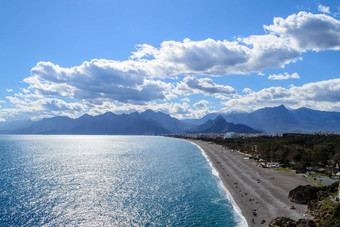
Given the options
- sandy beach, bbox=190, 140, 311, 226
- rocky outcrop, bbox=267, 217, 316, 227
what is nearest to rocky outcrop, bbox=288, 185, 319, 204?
sandy beach, bbox=190, 140, 311, 226

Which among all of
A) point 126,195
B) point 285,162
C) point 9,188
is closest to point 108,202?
point 126,195

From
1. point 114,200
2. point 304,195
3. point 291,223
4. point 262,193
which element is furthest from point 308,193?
point 114,200

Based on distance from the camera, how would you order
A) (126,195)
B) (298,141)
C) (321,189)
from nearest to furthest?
(321,189), (126,195), (298,141)

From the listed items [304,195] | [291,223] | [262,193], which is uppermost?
[304,195]

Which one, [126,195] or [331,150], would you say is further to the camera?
[331,150]

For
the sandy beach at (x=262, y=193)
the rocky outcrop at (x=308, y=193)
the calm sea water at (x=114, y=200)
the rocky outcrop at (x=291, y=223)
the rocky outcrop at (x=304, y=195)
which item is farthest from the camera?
the rocky outcrop at (x=304, y=195)

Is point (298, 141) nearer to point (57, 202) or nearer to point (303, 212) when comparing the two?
point (303, 212)

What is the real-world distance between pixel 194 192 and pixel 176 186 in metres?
6.55

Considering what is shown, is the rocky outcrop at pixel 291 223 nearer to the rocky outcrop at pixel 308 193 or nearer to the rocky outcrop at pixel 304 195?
the rocky outcrop at pixel 308 193

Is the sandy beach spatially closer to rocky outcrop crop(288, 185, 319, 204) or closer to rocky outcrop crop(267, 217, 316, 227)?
rocky outcrop crop(288, 185, 319, 204)

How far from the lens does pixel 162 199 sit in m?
47.0

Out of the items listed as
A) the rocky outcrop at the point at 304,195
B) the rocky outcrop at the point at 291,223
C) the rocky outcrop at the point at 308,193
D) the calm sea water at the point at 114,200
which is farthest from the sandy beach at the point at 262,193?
the calm sea water at the point at 114,200

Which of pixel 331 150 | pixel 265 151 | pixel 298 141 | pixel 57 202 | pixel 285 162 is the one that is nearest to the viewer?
pixel 57 202

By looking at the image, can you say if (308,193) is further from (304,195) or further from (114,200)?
(114,200)
